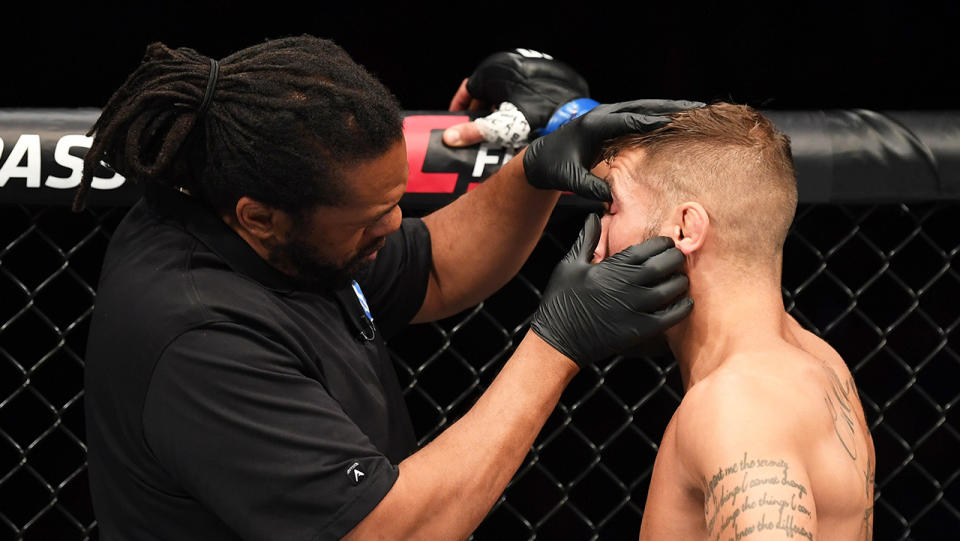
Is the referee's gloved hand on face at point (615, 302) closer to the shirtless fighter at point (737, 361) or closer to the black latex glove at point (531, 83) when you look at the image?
the shirtless fighter at point (737, 361)

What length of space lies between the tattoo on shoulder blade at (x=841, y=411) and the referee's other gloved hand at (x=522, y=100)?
2.04 ft

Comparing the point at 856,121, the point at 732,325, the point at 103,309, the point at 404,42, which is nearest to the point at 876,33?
the point at 856,121

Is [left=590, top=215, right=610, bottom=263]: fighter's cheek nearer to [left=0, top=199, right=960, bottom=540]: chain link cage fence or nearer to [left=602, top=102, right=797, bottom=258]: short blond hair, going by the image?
[left=602, top=102, right=797, bottom=258]: short blond hair

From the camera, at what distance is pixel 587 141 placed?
4.98 ft

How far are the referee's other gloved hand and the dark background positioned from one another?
19.9 inches

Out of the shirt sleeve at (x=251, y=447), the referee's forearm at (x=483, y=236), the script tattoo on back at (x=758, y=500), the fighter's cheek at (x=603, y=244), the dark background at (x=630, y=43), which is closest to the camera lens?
the script tattoo on back at (x=758, y=500)

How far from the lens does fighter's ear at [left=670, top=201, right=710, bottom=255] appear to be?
1.33 meters

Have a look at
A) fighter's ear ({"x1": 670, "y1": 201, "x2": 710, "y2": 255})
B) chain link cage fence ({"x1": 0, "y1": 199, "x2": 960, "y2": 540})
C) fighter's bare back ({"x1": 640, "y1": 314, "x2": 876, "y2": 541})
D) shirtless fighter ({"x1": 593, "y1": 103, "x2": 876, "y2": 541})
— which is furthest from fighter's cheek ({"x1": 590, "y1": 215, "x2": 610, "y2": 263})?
chain link cage fence ({"x1": 0, "y1": 199, "x2": 960, "y2": 540})

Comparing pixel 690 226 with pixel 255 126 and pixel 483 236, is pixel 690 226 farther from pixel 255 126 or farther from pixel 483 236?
pixel 255 126

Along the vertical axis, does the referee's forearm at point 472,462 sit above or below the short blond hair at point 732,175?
below

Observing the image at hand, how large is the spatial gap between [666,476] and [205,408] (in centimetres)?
57

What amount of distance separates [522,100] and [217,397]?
76 centimetres

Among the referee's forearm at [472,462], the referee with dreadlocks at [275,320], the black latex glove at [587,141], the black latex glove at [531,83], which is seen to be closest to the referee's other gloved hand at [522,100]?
the black latex glove at [531,83]

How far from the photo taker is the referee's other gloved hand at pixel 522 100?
1.70m
